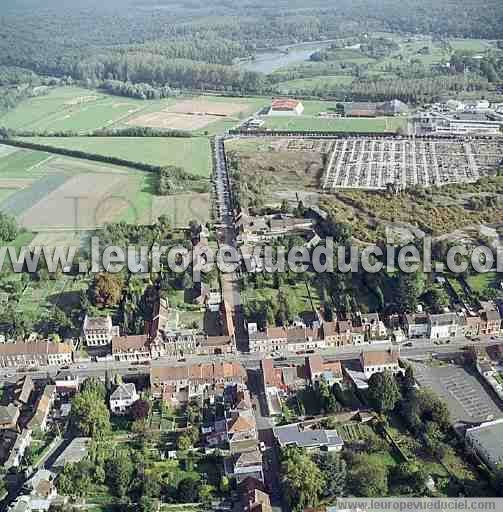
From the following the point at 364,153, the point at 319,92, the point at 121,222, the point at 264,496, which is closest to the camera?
the point at 264,496

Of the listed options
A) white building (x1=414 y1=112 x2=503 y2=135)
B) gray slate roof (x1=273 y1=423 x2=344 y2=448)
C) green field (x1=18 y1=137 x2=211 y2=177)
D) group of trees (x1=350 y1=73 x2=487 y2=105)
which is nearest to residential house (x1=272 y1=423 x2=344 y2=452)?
gray slate roof (x1=273 y1=423 x2=344 y2=448)

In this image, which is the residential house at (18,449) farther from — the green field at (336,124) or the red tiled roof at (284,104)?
the red tiled roof at (284,104)

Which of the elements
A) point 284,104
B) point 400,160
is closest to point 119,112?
point 284,104

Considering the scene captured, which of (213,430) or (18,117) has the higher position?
(18,117)

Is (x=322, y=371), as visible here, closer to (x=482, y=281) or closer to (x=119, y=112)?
(x=482, y=281)

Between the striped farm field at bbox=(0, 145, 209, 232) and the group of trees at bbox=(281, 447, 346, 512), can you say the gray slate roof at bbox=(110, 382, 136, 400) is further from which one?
the striped farm field at bbox=(0, 145, 209, 232)

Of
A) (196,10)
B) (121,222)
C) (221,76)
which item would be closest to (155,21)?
(196,10)

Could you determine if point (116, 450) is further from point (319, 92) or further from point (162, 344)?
point (319, 92)
